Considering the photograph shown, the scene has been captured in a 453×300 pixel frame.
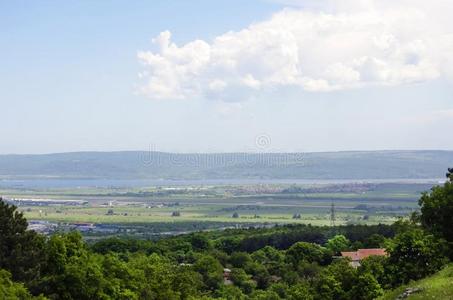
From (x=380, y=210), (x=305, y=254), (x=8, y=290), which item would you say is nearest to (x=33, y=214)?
(x=380, y=210)

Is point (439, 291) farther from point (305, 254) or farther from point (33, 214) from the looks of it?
point (33, 214)

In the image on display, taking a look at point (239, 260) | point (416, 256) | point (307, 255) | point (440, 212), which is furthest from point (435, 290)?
point (239, 260)

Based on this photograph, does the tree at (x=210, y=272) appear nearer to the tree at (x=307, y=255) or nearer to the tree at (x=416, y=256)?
the tree at (x=307, y=255)

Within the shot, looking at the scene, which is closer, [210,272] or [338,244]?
[210,272]

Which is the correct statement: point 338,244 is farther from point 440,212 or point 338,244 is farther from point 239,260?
point 440,212

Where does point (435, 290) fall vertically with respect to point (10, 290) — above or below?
above

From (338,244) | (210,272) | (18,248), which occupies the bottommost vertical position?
(210,272)

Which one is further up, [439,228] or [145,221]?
[439,228]

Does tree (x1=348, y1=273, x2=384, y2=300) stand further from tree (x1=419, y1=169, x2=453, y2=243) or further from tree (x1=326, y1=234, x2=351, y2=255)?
tree (x1=326, y1=234, x2=351, y2=255)
